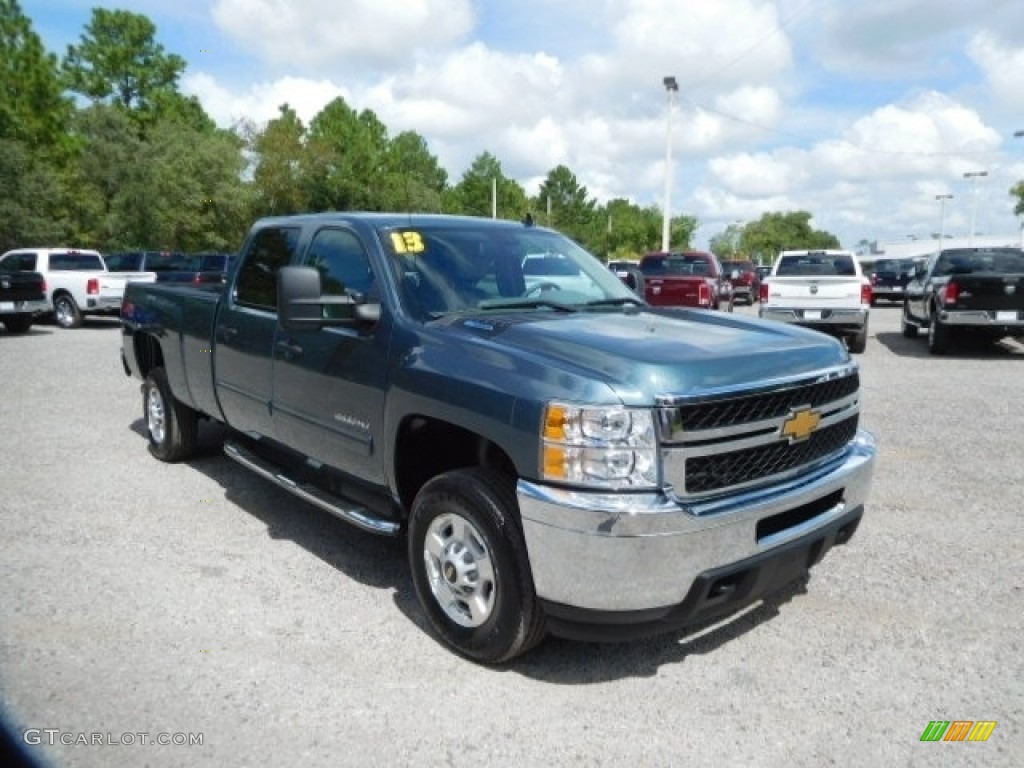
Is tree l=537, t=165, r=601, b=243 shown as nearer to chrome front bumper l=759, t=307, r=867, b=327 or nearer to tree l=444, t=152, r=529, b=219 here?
tree l=444, t=152, r=529, b=219

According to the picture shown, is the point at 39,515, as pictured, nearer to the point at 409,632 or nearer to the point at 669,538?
the point at 409,632

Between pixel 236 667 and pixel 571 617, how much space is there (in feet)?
4.70

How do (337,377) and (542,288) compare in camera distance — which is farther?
(542,288)

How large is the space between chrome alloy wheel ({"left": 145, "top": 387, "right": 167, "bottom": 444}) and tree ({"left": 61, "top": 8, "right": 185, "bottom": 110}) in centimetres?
5833

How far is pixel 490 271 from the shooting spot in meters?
4.19

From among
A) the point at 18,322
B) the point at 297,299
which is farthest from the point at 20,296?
the point at 297,299

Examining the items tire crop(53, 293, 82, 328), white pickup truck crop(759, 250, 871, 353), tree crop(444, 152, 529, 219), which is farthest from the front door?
tree crop(444, 152, 529, 219)

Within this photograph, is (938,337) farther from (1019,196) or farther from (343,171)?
(1019,196)

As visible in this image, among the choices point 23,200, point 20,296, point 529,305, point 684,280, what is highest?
point 23,200

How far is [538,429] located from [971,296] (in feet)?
39.0

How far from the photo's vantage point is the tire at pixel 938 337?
42.8ft

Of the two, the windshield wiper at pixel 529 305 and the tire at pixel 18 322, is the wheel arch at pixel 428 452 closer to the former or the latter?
the windshield wiper at pixel 529 305

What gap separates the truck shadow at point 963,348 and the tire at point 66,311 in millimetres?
16916

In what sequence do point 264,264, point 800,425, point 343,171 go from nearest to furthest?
point 800,425
point 264,264
point 343,171
